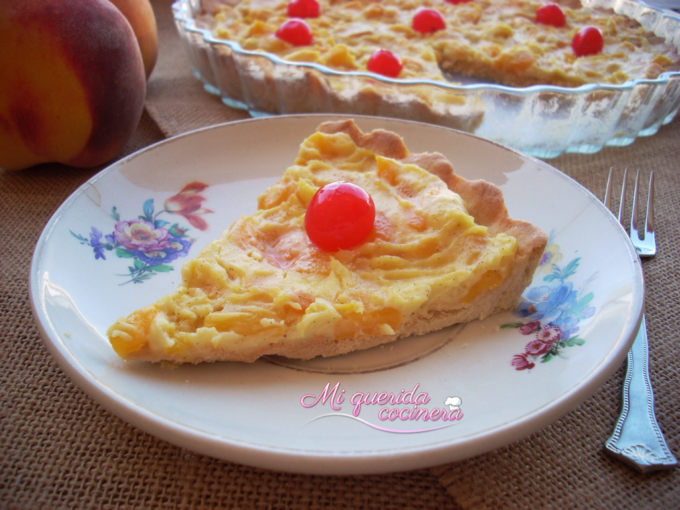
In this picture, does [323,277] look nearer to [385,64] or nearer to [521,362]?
[521,362]

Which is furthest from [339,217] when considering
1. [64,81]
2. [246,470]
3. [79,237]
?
[64,81]

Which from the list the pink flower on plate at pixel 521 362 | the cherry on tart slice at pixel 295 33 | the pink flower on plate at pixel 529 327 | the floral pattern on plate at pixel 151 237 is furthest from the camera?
the cherry on tart slice at pixel 295 33

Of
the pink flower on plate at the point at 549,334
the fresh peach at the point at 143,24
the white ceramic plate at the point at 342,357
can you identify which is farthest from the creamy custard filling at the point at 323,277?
the fresh peach at the point at 143,24

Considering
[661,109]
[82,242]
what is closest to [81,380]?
[82,242]

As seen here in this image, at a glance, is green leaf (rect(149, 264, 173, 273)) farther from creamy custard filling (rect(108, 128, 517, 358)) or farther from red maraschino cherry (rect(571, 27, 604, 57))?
red maraschino cherry (rect(571, 27, 604, 57))

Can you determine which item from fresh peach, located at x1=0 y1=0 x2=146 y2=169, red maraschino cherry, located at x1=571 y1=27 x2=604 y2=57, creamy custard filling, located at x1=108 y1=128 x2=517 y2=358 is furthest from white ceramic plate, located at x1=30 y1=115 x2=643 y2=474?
red maraschino cherry, located at x1=571 y1=27 x2=604 y2=57

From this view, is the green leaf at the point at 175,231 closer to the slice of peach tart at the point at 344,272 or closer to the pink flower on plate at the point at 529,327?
the slice of peach tart at the point at 344,272

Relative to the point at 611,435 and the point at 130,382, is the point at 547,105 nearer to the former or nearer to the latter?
the point at 611,435
